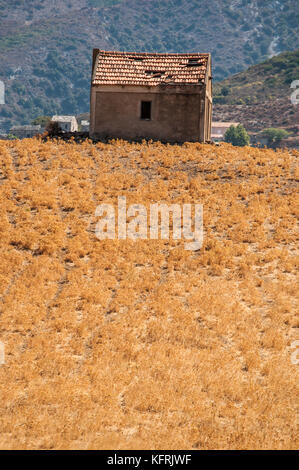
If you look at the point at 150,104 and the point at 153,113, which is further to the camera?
the point at 150,104

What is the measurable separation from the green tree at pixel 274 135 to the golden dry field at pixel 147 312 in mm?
145661

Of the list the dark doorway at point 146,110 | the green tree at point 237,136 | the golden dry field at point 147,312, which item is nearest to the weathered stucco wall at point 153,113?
the dark doorway at point 146,110

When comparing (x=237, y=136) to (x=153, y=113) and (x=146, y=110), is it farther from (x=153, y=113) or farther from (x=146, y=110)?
(x=153, y=113)

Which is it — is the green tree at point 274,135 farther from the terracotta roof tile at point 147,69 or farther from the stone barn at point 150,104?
the stone barn at point 150,104

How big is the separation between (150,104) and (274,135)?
14543 centimetres

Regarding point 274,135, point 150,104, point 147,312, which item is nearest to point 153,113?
point 150,104

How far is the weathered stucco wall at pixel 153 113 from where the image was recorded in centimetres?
3603

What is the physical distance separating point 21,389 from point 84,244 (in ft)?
34.1

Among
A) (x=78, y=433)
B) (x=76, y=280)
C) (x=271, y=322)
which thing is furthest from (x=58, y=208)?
(x=78, y=433)

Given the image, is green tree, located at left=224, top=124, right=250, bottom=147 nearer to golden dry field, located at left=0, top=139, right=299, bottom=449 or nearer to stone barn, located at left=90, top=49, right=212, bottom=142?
stone barn, located at left=90, top=49, right=212, bottom=142

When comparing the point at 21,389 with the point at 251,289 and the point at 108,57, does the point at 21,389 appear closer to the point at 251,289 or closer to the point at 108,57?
the point at 251,289

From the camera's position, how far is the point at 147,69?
127 ft

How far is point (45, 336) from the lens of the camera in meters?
14.9

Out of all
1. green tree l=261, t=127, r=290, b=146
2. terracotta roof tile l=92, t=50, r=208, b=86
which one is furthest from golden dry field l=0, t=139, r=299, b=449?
green tree l=261, t=127, r=290, b=146
